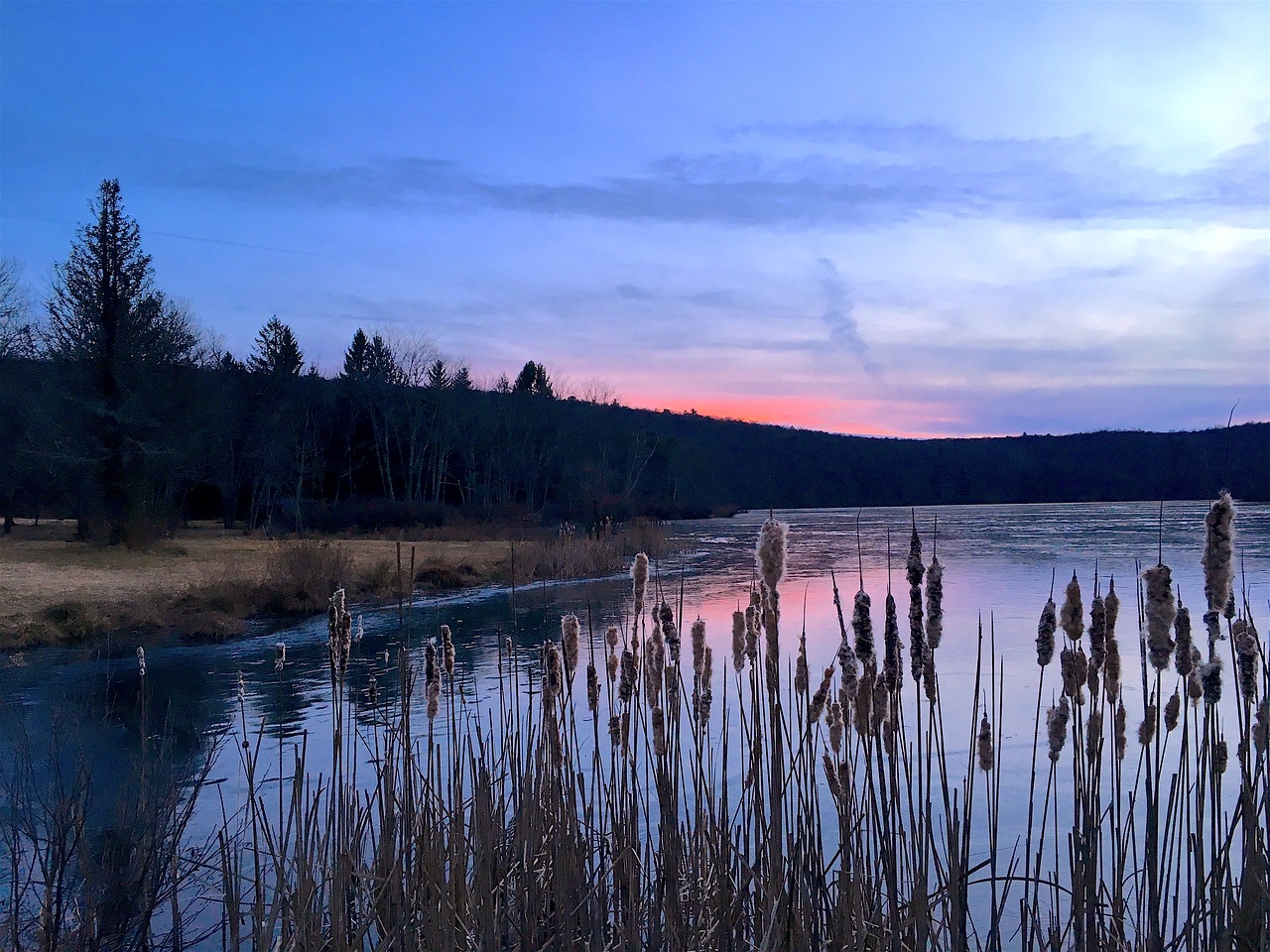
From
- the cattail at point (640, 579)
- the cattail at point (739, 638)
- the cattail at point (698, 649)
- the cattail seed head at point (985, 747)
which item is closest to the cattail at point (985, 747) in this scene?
the cattail seed head at point (985, 747)

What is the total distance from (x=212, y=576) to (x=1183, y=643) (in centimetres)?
2150

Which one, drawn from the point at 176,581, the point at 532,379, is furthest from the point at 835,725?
the point at 532,379

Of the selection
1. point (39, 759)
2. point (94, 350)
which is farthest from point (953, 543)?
point (39, 759)

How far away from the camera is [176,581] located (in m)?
20.7

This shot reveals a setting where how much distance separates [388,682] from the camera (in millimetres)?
11820

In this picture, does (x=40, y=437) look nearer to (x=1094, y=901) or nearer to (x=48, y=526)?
(x=48, y=526)

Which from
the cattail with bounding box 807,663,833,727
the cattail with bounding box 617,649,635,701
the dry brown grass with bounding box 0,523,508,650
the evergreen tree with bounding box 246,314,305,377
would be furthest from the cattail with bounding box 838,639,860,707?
the evergreen tree with bounding box 246,314,305,377

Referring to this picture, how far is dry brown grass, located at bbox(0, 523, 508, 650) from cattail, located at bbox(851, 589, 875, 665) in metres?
11.8

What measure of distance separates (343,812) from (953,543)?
31.7 m

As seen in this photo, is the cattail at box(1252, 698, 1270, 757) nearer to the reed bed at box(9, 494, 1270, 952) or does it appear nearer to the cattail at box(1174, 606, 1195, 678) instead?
the reed bed at box(9, 494, 1270, 952)

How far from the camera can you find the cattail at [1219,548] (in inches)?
96.7

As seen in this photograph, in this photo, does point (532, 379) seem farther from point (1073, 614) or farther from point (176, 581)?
point (1073, 614)

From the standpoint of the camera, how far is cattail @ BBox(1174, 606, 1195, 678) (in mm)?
2721

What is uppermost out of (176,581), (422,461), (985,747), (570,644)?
(422,461)
